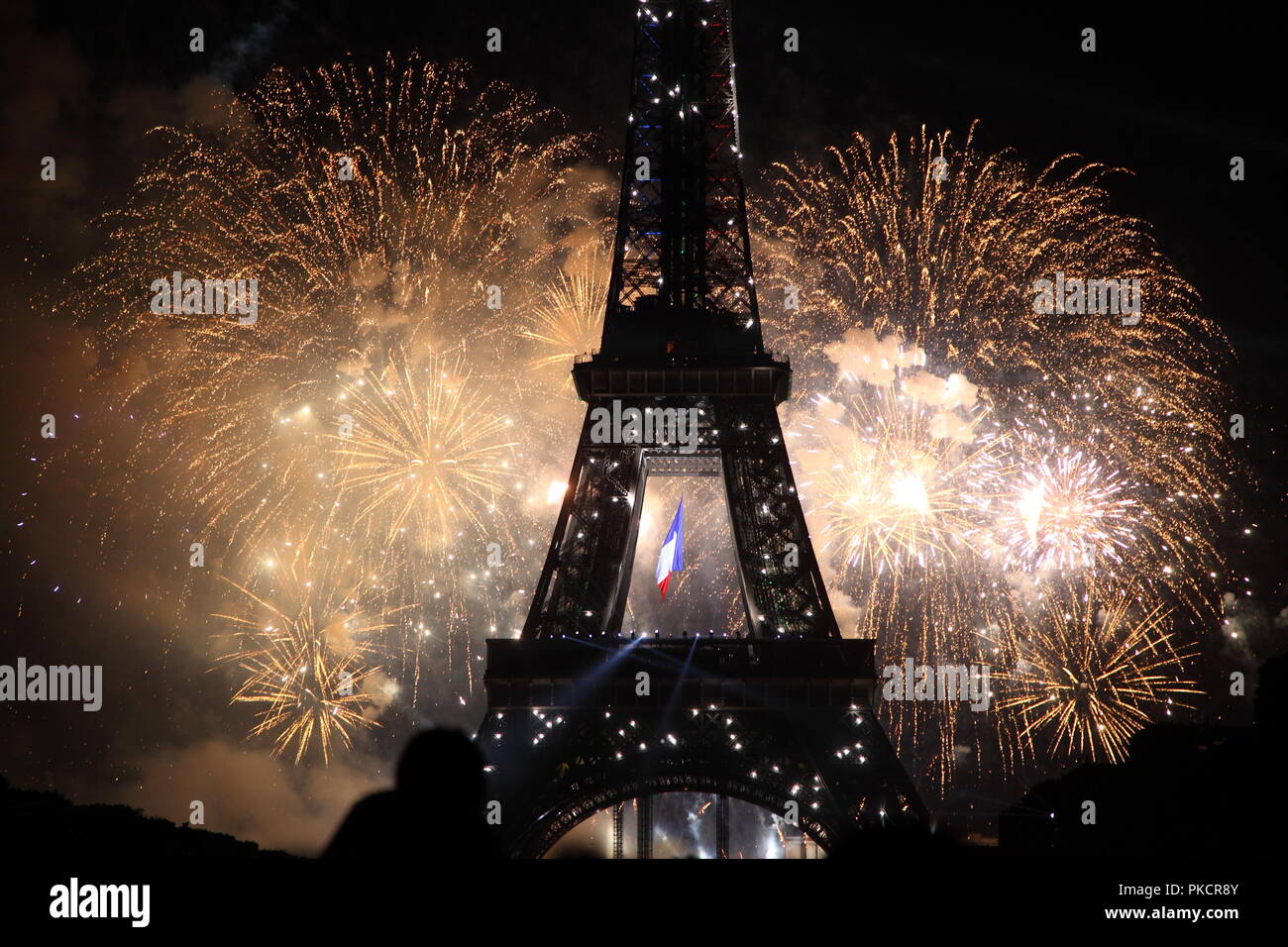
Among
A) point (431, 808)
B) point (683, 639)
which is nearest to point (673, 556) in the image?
point (683, 639)

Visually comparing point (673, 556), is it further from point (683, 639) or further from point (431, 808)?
point (431, 808)

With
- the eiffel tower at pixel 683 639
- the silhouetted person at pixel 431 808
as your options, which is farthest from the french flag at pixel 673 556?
the silhouetted person at pixel 431 808

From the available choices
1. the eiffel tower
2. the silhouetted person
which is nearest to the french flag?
the eiffel tower

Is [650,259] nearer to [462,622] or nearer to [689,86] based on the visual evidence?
[689,86]

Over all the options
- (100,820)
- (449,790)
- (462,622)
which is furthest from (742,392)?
(449,790)

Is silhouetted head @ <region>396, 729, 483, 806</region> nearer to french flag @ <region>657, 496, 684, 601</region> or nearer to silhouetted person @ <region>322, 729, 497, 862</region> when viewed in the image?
silhouetted person @ <region>322, 729, 497, 862</region>

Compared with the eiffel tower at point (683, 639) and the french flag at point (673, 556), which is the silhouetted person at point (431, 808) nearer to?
the eiffel tower at point (683, 639)
